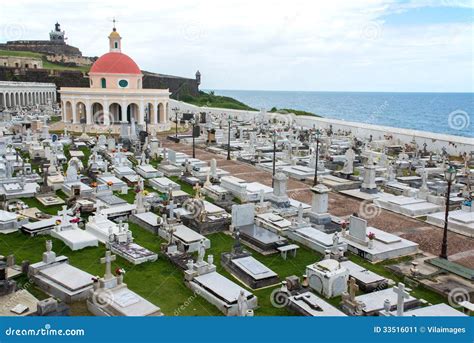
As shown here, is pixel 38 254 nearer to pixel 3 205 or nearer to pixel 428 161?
pixel 3 205

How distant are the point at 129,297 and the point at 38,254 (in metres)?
3.92

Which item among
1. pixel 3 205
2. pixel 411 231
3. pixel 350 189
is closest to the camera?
pixel 411 231

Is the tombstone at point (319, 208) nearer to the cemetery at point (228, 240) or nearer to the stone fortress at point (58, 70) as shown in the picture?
the cemetery at point (228, 240)

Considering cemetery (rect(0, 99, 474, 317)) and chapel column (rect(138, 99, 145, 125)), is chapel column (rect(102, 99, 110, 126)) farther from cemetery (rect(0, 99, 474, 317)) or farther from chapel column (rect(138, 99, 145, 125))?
cemetery (rect(0, 99, 474, 317))

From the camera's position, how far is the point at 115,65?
41.0 m

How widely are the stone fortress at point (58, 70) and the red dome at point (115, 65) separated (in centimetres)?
3093

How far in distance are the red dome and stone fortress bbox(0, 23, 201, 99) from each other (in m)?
30.9

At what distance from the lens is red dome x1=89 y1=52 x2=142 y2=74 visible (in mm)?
40812

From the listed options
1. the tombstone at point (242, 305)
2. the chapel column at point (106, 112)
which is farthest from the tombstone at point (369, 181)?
the chapel column at point (106, 112)

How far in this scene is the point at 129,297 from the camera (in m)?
8.79

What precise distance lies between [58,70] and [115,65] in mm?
34957

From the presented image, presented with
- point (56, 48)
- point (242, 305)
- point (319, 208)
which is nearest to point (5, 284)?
point (242, 305)

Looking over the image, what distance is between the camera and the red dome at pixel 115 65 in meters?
40.8

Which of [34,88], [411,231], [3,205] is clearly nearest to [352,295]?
[411,231]
